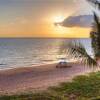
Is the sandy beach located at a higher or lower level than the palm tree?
lower

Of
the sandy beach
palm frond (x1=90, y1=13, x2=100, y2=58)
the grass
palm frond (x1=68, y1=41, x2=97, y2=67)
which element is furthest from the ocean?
the sandy beach

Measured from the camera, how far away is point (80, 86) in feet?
50.9

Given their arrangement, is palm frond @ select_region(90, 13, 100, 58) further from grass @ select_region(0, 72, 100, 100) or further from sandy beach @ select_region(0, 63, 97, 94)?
sandy beach @ select_region(0, 63, 97, 94)

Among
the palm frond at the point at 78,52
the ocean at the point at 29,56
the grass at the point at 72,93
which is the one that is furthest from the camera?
the ocean at the point at 29,56

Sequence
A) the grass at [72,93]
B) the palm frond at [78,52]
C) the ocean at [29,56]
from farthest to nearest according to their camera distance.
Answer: the ocean at [29,56] → the grass at [72,93] → the palm frond at [78,52]

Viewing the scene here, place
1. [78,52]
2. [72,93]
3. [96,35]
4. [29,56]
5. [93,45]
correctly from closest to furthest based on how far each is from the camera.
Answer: [78,52]
[96,35]
[93,45]
[72,93]
[29,56]

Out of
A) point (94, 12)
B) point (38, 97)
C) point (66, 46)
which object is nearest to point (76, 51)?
point (66, 46)

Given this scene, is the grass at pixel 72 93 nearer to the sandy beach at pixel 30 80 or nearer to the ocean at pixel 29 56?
the ocean at pixel 29 56

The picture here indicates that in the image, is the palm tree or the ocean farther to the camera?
the ocean

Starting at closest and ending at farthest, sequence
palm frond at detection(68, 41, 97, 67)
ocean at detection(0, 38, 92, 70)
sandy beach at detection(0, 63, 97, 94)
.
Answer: palm frond at detection(68, 41, 97, 67)
sandy beach at detection(0, 63, 97, 94)
ocean at detection(0, 38, 92, 70)

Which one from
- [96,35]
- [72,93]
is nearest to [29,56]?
[72,93]

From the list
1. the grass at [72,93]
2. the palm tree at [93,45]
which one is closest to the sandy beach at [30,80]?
the grass at [72,93]

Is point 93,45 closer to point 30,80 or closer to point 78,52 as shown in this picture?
point 78,52

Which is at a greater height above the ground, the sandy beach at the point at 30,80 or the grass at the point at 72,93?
the grass at the point at 72,93
